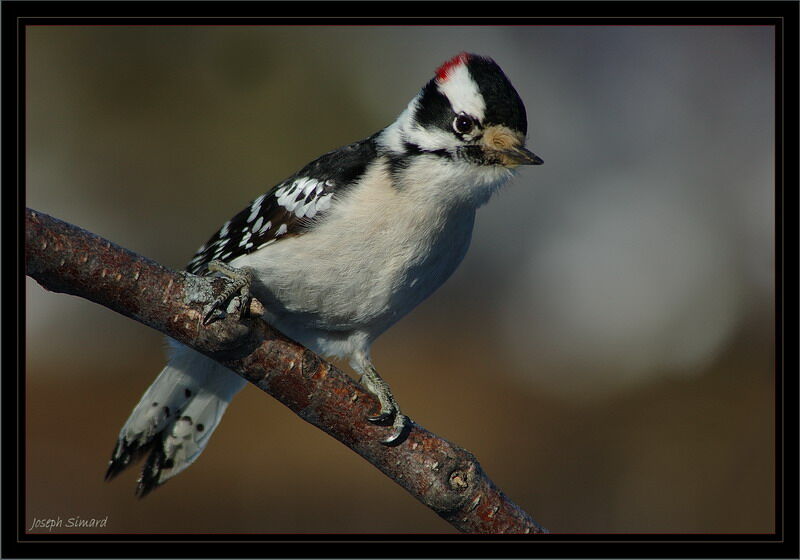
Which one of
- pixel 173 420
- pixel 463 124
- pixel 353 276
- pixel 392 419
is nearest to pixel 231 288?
pixel 353 276

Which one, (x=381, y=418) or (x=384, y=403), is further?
(x=384, y=403)

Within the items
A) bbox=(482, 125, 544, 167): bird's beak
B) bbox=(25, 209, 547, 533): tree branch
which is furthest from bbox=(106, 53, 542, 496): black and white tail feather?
bbox=(25, 209, 547, 533): tree branch

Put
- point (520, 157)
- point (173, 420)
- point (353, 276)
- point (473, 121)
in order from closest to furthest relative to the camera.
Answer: point (520, 157) → point (473, 121) → point (353, 276) → point (173, 420)

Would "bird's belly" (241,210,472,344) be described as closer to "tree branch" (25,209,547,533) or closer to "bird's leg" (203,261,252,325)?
"bird's leg" (203,261,252,325)

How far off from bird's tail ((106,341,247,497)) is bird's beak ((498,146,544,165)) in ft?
5.19

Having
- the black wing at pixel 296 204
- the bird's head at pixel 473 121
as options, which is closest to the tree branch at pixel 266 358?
the black wing at pixel 296 204

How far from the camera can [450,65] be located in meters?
2.77

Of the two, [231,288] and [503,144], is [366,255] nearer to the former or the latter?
[231,288]

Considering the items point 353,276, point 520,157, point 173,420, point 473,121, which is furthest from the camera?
point 173,420

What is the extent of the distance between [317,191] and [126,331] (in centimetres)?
→ 202

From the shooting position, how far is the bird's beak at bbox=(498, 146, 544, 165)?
2.41m

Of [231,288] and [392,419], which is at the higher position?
[231,288]

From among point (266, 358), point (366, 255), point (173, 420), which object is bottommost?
point (173, 420)

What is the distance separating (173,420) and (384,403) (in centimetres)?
107
